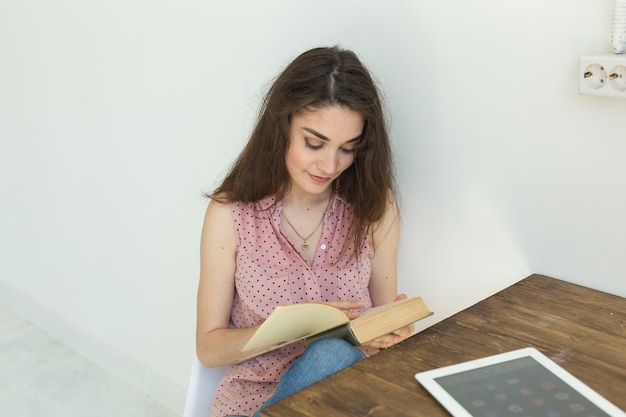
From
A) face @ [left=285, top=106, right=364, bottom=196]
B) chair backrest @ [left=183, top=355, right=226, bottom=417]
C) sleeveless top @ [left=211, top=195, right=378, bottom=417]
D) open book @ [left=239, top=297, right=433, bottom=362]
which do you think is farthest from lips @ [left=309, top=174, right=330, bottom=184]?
chair backrest @ [left=183, top=355, right=226, bottom=417]

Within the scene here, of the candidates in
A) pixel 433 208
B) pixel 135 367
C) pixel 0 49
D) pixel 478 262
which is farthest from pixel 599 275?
pixel 0 49

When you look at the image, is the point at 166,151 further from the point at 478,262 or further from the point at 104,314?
the point at 478,262

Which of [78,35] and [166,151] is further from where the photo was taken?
[78,35]

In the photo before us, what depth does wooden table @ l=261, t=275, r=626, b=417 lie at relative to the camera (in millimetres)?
1125

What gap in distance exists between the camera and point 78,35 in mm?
2414

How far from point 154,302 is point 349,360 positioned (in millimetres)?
1172

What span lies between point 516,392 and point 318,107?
598 millimetres

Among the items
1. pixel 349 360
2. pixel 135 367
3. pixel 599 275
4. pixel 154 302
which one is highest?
pixel 599 275

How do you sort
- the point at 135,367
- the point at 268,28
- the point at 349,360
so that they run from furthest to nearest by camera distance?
the point at 135,367
the point at 268,28
the point at 349,360

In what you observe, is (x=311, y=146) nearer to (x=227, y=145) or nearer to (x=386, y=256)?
(x=386, y=256)

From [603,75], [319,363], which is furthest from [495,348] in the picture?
[603,75]

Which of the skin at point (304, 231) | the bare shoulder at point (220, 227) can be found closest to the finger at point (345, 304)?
the skin at point (304, 231)

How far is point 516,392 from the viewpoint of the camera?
1.12 metres

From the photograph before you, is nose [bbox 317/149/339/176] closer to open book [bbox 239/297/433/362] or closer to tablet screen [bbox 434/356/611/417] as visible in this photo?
open book [bbox 239/297/433/362]
